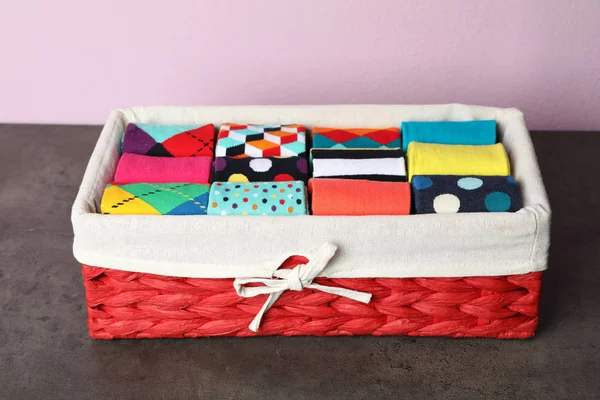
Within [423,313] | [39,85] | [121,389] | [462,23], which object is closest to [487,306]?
[423,313]

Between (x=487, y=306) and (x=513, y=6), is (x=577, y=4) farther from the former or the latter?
(x=487, y=306)

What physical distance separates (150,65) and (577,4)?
0.77 metres

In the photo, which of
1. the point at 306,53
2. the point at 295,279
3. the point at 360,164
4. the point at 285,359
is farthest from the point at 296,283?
the point at 306,53

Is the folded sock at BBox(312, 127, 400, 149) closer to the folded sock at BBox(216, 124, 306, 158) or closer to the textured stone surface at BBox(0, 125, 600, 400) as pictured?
the folded sock at BBox(216, 124, 306, 158)

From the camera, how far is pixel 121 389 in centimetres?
109

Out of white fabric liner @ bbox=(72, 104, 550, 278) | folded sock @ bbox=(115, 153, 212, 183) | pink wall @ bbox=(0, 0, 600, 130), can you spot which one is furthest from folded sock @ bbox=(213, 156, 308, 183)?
pink wall @ bbox=(0, 0, 600, 130)

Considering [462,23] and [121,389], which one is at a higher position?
[462,23]

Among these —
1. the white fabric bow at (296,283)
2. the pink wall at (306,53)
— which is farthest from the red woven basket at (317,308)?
the pink wall at (306,53)

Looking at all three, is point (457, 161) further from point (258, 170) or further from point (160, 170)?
point (160, 170)

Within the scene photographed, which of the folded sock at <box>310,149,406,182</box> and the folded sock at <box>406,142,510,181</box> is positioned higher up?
the folded sock at <box>406,142,510,181</box>

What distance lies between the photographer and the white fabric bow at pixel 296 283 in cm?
107

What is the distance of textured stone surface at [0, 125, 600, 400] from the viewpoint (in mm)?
1084

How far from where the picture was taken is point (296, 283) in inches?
42.6

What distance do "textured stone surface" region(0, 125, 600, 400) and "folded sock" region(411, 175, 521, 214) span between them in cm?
17
